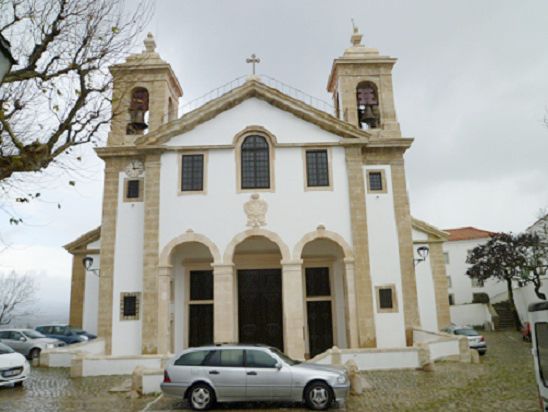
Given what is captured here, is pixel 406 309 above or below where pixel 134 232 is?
below

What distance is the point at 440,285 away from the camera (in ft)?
76.3

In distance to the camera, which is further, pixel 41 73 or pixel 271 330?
pixel 271 330

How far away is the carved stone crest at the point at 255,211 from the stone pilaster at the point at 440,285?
995 cm

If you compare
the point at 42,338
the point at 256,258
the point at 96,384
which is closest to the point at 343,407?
the point at 96,384

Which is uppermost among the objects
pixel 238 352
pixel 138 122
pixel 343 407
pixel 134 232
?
pixel 138 122

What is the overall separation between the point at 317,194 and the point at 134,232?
7.35 metres

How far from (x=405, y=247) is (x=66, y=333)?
1646cm

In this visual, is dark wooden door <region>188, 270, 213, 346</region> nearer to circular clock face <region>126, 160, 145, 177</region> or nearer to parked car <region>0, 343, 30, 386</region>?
circular clock face <region>126, 160, 145, 177</region>

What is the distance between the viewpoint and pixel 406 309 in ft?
58.5

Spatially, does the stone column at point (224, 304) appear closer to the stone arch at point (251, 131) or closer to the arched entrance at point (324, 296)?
the arched entrance at point (324, 296)

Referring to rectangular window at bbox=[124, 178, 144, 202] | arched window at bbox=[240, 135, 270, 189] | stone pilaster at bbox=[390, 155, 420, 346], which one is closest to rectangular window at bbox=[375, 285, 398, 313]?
stone pilaster at bbox=[390, 155, 420, 346]

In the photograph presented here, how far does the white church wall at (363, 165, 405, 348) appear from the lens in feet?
57.9

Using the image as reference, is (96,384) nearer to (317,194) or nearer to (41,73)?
(41,73)

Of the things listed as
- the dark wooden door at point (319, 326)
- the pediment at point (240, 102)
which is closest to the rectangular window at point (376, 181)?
the pediment at point (240, 102)
